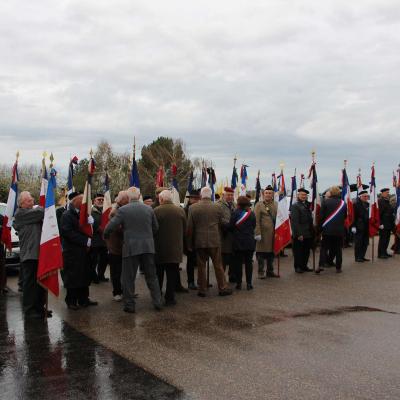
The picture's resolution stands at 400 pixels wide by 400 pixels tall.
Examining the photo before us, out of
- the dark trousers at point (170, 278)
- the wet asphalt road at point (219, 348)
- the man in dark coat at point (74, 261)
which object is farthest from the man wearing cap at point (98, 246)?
the dark trousers at point (170, 278)

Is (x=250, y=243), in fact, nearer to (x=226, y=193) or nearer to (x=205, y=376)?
(x=226, y=193)

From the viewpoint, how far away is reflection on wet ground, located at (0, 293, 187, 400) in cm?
472

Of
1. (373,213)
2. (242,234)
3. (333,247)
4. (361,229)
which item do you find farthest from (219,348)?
(373,213)

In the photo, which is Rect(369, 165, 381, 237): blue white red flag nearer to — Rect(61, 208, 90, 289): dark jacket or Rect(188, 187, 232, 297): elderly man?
Rect(188, 187, 232, 297): elderly man

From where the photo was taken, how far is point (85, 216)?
8438 millimetres

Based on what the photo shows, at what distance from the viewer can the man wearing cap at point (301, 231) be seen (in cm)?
1180

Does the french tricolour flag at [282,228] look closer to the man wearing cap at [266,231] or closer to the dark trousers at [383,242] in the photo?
the man wearing cap at [266,231]

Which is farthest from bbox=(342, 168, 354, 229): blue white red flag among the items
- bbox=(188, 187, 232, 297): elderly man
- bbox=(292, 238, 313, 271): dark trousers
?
bbox=(188, 187, 232, 297): elderly man

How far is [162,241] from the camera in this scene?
8.69 metres

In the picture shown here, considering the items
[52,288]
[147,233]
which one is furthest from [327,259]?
[52,288]

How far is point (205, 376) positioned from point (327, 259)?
8.38 metres

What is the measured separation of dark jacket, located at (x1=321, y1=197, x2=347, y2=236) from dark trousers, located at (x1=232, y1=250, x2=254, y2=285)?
8.42 ft

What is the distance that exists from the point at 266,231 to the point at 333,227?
5.34 ft

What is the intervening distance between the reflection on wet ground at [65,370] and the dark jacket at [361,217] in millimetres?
8972
